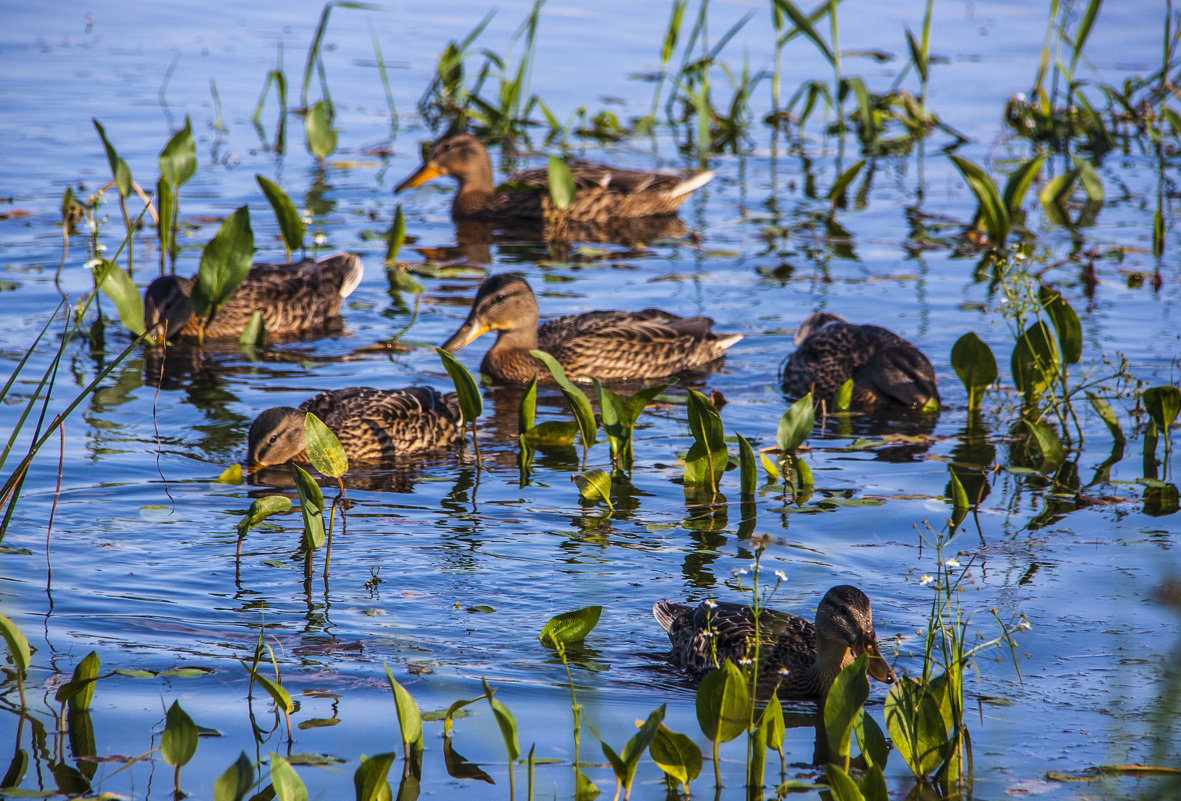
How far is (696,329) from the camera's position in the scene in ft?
32.9

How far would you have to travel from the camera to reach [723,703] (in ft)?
14.0

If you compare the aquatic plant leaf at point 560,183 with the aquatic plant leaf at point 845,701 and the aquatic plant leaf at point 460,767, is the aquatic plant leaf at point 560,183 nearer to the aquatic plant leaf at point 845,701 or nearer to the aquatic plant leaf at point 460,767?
the aquatic plant leaf at point 460,767

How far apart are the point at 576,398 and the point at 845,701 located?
3.19m

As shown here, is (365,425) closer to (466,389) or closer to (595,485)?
(466,389)

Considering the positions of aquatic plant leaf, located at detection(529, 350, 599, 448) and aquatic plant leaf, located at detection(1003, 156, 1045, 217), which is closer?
aquatic plant leaf, located at detection(529, 350, 599, 448)

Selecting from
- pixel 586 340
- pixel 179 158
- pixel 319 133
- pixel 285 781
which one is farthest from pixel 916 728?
pixel 319 133

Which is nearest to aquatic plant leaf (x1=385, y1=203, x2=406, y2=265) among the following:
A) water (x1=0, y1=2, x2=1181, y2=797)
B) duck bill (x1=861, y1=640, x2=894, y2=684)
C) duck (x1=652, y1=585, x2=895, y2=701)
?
water (x1=0, y1=2, x2=1181, y2=797)

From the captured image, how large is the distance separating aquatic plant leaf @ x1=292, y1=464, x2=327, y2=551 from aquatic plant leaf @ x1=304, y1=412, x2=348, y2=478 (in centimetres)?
37

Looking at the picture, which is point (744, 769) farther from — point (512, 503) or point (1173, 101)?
point (1173, 101)

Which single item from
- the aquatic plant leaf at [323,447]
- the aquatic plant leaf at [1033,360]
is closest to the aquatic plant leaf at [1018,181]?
the aquatic plant leaf at [1033,360]

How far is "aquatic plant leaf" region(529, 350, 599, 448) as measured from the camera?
23.0 feet

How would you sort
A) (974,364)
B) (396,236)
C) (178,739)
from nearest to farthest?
(178,739)
(974,364)
(396,236)

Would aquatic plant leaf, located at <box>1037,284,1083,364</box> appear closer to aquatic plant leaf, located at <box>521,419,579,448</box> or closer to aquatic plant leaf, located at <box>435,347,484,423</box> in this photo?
aquatic plant leaf, located at <box>521,419,579,448</box>

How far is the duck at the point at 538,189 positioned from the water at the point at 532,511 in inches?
14.5
